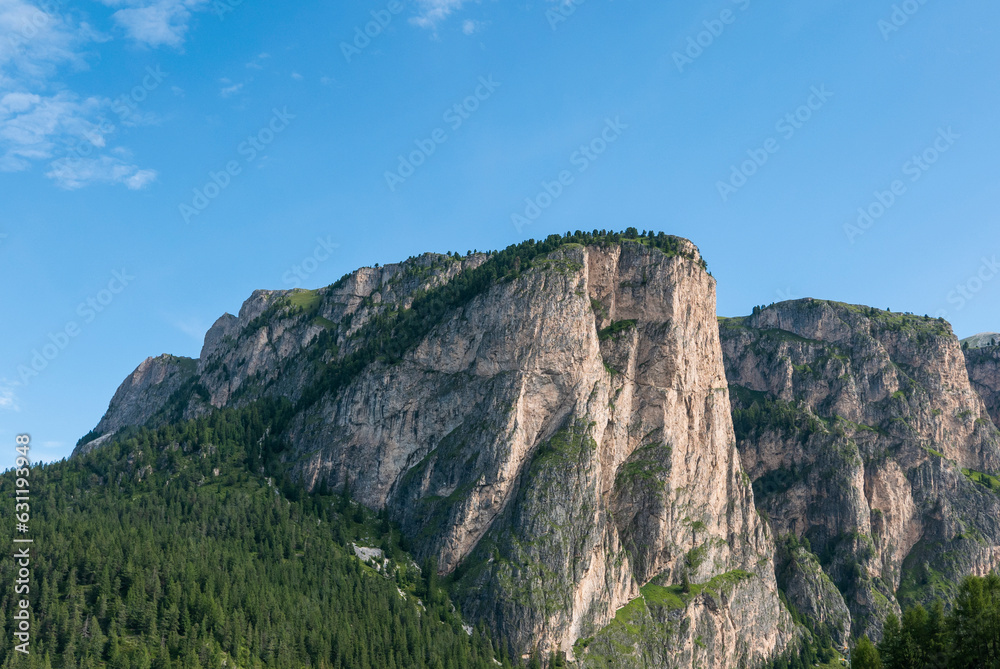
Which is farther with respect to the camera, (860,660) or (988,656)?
(860,660)

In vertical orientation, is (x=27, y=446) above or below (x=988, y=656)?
above

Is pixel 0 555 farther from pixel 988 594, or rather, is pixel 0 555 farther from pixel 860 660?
pixel 988 594

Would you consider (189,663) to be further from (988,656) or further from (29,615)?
(988,656)

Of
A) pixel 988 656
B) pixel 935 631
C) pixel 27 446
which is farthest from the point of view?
pixel 27 446

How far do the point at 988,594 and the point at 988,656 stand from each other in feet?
25.8

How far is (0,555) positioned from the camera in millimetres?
195375

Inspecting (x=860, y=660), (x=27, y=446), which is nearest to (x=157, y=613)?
(x=27, y=446)

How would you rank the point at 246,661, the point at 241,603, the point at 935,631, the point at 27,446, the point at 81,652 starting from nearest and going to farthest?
the point at 935,631, the point at 27,446, the point at 81,652, the point at 246,661, the point at 241,603

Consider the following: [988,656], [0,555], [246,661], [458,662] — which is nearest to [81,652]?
[246,661]

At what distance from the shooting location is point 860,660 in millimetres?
129375

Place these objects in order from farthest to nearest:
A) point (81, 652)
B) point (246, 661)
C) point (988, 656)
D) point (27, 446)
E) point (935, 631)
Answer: point (246, 661) < point (81, 652) < point (27, 446) < point (935, 631) < point (988, 656)

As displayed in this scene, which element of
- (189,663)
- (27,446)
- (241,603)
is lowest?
(189,663)

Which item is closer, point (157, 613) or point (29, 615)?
point (29, 615)

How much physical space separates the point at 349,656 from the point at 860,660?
103564 millimetres
